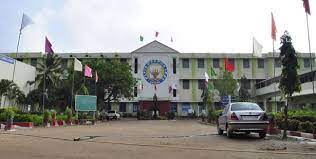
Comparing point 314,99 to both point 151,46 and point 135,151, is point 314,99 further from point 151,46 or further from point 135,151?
point 135,151

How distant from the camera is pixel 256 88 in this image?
6538 cm

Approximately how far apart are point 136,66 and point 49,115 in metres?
36.3

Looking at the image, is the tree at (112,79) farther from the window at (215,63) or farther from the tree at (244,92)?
the window at (215,63)

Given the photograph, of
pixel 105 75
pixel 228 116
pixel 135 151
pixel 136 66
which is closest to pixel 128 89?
pixel 105 75

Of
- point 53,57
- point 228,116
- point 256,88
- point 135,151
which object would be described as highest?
point 53,57

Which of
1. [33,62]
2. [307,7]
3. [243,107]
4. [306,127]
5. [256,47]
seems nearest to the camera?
[243,107]

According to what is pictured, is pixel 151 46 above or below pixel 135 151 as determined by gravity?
above

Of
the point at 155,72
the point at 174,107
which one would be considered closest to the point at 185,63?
the point at 155,72

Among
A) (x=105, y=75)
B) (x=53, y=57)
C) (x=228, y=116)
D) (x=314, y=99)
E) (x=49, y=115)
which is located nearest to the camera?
(x=228, y=116)

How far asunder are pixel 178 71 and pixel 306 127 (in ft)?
163

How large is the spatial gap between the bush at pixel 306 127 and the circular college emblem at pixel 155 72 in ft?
156

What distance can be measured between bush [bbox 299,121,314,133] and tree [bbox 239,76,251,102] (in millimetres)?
41856

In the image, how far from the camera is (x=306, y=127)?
16531mm

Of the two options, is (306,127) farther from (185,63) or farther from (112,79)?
(185,63)
